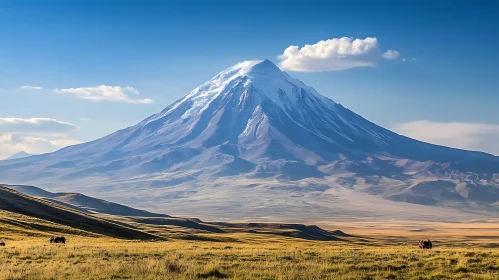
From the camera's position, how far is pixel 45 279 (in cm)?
2033

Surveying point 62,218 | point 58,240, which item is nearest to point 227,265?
point 58,240

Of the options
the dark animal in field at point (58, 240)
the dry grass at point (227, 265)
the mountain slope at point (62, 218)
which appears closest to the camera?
the dry grass at point (227, 265)

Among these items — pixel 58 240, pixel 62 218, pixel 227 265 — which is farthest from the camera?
pixel 62 218

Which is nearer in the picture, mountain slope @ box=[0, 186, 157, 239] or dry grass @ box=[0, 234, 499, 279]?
dry grass @ box=[0, 234, 499, 279]

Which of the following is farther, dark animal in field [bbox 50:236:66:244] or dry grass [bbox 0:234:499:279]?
dark animal in field [bbox 50:236:66:244]

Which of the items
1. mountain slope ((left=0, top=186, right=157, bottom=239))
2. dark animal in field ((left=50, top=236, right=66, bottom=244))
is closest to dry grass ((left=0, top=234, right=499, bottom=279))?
dark animal in field ((left=50, top=236, right=66, bottom=244))

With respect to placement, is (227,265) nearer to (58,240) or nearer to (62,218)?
(58,240)

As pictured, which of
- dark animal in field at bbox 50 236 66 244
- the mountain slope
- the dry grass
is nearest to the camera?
the dry grass

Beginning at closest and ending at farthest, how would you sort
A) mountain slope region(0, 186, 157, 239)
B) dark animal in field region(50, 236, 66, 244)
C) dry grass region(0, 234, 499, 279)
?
dry grass region(0, 234, 499, 279) → dark animal in field region(50, 236, 66, 244) → mountain slope region(0, 186, 157, 239)

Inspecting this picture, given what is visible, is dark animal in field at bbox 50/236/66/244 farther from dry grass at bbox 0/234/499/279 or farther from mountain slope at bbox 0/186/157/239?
mountain slope at bbox 0/186/157/239

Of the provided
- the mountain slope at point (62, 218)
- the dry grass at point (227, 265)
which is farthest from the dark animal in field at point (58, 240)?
the mountain slope at point (62, 218)

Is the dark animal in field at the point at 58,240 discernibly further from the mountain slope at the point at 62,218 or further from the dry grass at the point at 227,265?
the mountain slope at the point at 62,218

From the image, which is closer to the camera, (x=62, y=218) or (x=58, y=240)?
(x=58, y=240)

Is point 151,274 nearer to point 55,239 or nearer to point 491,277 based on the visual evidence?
point 491,277
